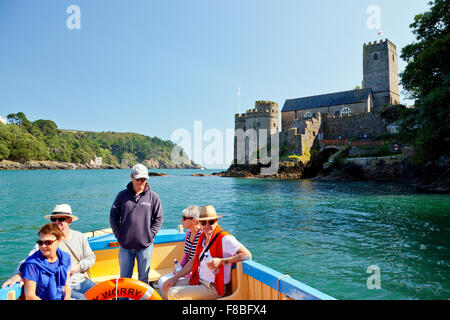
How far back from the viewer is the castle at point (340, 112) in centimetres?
5353

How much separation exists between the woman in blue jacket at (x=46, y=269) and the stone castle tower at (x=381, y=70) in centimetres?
6177

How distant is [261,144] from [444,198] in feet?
124

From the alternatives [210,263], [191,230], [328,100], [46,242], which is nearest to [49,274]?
[46,242]

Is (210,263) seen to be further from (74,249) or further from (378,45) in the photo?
(378,45)

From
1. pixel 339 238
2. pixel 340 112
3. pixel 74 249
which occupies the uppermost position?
pixel 340 112

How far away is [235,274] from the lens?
15.1ft

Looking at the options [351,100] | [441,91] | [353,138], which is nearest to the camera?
[441,91]

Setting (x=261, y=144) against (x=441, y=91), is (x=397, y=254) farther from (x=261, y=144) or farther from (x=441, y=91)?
(x=261, y=144)

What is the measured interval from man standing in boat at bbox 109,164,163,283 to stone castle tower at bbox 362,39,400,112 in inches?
2374

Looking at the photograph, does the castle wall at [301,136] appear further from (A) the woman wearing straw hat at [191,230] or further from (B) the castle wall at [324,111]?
(A) the woman wearing straw hat at [191,230]

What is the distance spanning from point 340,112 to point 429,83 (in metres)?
35.0

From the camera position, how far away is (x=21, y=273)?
3.77m

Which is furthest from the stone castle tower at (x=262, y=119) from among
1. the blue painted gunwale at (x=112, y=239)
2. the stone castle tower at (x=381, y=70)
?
the blue painted gunwale at (x=112, y=239)
